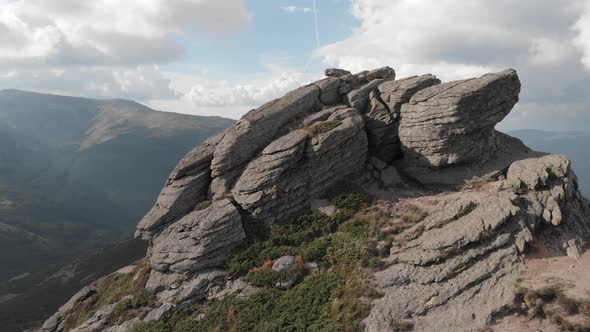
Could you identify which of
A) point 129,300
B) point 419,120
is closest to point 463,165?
point 419,120

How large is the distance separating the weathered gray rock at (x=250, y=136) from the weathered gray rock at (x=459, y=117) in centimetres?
1299

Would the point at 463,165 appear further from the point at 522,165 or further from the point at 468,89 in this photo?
the point at 468,89

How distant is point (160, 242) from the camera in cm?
3509

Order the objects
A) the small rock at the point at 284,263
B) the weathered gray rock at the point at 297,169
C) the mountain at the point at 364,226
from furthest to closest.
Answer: the weathered gray rock at the point at 297,169 < the small rock at the point at 284,263 < the mountain at the point at 364,226

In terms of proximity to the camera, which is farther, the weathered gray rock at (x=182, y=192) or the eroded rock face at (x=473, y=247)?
the weathered gray rock at (x=182, y=192)

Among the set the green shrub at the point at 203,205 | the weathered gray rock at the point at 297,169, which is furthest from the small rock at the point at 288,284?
the green shrub at the point at 203,205

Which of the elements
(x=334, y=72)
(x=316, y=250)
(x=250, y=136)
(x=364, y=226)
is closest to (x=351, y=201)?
(x=364, y=226)

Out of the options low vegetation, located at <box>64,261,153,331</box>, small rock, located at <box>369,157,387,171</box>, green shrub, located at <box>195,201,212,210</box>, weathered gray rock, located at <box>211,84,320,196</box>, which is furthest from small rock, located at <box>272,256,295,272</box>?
small rock, located at <box>369,157,387,171</box>

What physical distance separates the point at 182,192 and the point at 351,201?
714 inches

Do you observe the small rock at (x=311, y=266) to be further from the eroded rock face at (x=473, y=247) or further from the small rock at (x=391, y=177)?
the small rock at (x=391, y=177)

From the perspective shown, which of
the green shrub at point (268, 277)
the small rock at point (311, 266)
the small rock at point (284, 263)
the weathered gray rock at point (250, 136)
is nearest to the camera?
the green shrub at point (268, 277)

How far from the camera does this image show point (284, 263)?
1181 inches

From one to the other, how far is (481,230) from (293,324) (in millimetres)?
15422

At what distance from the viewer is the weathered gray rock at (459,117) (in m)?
36.1
